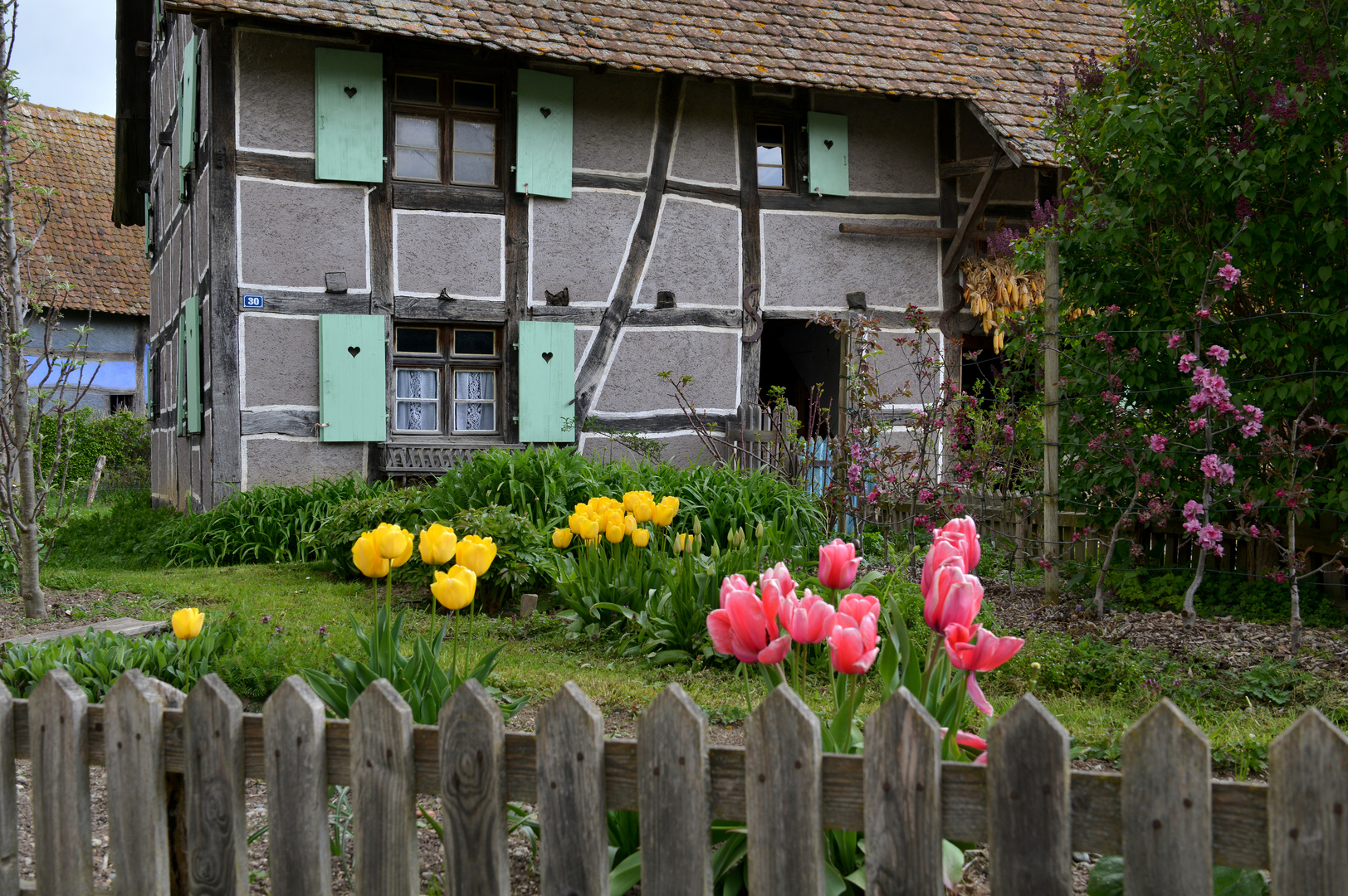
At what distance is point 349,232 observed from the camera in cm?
937

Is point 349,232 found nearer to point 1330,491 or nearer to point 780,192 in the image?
point 780,192

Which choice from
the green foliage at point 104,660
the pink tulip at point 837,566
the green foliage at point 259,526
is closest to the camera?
the pink tulip at point 837,566

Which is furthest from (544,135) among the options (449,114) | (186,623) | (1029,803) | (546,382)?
(1029,803)

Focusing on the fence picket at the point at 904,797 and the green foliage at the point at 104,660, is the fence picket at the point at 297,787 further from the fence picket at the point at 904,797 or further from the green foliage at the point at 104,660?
the green foliage at the point at 104,660

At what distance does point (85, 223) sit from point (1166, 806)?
71.1ft

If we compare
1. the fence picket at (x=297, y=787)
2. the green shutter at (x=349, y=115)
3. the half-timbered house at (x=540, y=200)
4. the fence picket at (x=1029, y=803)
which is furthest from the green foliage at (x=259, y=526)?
the fence picket at (x=1029, y=803)

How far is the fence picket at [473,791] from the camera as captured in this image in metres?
1.78

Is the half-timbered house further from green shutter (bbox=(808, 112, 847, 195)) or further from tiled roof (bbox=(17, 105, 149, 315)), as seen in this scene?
tiled roof (bbox=(17, 105, 149, 315))

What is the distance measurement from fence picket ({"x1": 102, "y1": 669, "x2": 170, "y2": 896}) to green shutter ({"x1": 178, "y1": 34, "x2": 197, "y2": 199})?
909 centimetres

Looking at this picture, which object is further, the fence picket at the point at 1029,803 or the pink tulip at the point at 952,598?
the pink tulip at the point at 952,598

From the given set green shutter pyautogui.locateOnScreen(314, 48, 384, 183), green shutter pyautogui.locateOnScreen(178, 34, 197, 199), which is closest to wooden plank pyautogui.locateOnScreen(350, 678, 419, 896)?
green shutter pyautogui.locateOnScreen(314, 48, 384, 183)

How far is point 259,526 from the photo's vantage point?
8.38m

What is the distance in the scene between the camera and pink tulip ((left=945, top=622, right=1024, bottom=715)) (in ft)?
5.93

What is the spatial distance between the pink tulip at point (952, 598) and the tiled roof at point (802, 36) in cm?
816
